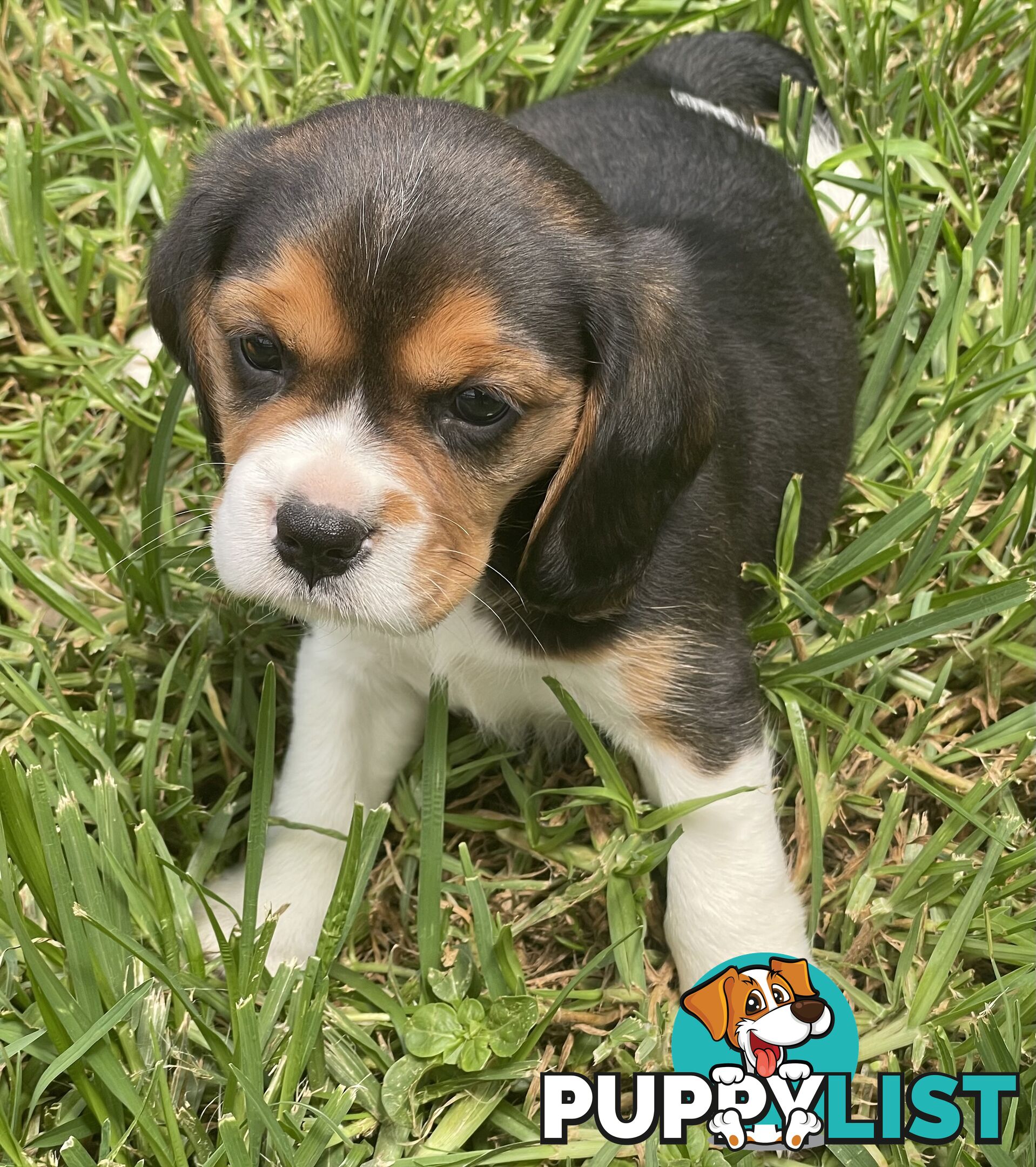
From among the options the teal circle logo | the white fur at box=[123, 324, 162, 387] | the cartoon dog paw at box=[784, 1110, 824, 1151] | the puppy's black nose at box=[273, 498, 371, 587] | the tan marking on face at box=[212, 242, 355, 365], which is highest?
the tan marking on face at box=[212, 242, 355, 365]

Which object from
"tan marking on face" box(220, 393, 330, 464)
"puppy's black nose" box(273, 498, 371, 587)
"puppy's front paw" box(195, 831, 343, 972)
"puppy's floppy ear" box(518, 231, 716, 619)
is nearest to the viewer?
"puppy's black nose" box(273, 498, 371, 587)

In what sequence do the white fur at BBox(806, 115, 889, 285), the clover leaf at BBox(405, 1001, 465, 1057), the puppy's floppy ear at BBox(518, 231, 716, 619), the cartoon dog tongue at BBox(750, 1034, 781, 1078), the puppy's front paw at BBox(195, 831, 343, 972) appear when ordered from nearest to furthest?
the puppy's floppy ear at BBox(518, 231, 716, 619)
the cartoon dog tongue at BBox(750, 1034, 781, 1078)
the clover leaf at BBox(405, 1001, 465, 1057)
the puppy's front paw at BBox(195, 831, 343, 972)
the white fur at BBox(806, 115, 889, 285)

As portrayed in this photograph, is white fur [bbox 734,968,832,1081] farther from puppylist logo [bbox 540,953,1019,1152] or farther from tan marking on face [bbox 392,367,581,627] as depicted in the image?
tan marking on face [bbox 392,367,581,627]

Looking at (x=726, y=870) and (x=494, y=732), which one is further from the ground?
(x=494, y=732)

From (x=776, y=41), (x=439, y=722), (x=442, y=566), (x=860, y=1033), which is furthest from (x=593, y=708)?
(x=776, y=41)

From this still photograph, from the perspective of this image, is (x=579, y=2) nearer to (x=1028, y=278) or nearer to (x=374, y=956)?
(x=1028, y=278)

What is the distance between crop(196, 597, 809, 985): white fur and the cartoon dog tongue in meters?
0.30

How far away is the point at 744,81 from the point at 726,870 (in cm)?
268

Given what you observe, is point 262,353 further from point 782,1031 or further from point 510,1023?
point 782,1031

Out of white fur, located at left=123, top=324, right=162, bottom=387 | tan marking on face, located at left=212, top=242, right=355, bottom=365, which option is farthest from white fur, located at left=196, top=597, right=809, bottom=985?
white fur, located at left=123, top=324, right=162, bottom=387

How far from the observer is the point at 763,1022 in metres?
2.82

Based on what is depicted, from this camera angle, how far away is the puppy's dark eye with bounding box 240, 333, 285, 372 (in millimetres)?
2508

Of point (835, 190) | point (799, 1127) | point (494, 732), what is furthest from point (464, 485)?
point (835, 190)

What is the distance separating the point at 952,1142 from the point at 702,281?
2049 mm
